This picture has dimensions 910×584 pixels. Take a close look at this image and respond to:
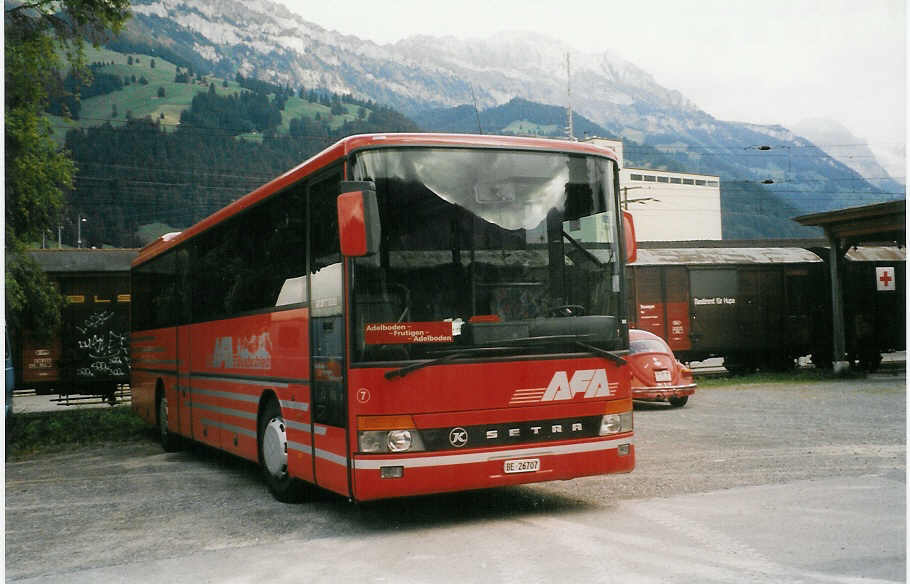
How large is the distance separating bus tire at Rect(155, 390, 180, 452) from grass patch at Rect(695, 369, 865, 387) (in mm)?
13955

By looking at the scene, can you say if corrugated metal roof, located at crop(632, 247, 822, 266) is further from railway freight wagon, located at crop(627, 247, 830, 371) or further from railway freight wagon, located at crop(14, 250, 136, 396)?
railway freight wagon, located at crop(14, 250, 136, 396)

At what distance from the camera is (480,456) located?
7.24 metres

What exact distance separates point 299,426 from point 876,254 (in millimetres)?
23929

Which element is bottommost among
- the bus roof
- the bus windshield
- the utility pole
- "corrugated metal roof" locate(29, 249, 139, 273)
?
the bus windshield

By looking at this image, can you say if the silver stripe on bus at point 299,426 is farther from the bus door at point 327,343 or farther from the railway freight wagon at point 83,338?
the railway freight wagon at point 83,338

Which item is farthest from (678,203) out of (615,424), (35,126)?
(615,424)

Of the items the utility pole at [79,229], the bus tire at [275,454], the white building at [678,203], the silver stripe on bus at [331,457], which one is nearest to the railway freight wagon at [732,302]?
the bus tire at [275,454]

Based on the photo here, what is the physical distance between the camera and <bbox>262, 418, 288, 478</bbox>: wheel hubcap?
28.8 ft

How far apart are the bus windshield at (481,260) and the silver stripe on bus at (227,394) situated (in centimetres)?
290

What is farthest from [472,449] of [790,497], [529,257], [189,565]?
[790,497]

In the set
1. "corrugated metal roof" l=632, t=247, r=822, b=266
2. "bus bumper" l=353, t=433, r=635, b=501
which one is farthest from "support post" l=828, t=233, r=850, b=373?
"bus bumper" l=353, t=433, r=635, b=501

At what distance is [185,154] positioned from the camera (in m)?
133

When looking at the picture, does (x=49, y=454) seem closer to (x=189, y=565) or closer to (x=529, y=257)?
(x=189, y=565)

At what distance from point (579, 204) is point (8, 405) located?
995 cm
